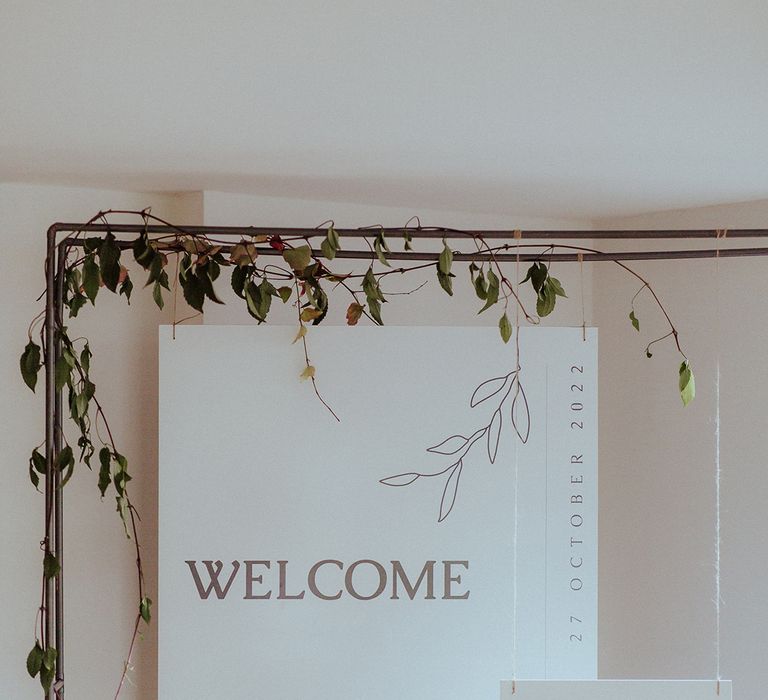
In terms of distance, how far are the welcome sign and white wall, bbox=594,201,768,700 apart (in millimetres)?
895

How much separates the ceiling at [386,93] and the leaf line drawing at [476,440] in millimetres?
603

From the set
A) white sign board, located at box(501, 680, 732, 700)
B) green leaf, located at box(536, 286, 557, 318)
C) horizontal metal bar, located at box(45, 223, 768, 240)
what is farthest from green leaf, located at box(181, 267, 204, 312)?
white sign board, located at box(501, 680, 732, 700)

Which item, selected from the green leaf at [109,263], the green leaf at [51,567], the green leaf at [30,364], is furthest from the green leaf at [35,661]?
the green leaf at [109,263]

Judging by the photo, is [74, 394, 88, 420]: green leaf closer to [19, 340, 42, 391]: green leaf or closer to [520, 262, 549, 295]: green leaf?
[19, 340, 42, 391]: green leaf

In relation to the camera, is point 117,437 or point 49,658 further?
point 117,437

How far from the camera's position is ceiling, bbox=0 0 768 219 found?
131 cm

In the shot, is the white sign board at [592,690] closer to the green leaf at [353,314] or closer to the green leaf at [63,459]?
the green leaf at [353,314]

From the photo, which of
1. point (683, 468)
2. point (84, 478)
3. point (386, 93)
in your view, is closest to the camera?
point (386, 93)

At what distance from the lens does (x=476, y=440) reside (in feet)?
8.06

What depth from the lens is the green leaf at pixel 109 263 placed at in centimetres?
225

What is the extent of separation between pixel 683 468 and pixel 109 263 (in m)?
2.20

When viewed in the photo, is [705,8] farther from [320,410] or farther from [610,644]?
[610,644]

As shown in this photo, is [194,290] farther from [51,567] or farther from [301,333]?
[51,567]

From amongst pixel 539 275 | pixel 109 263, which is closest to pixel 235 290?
pixel 109 263
